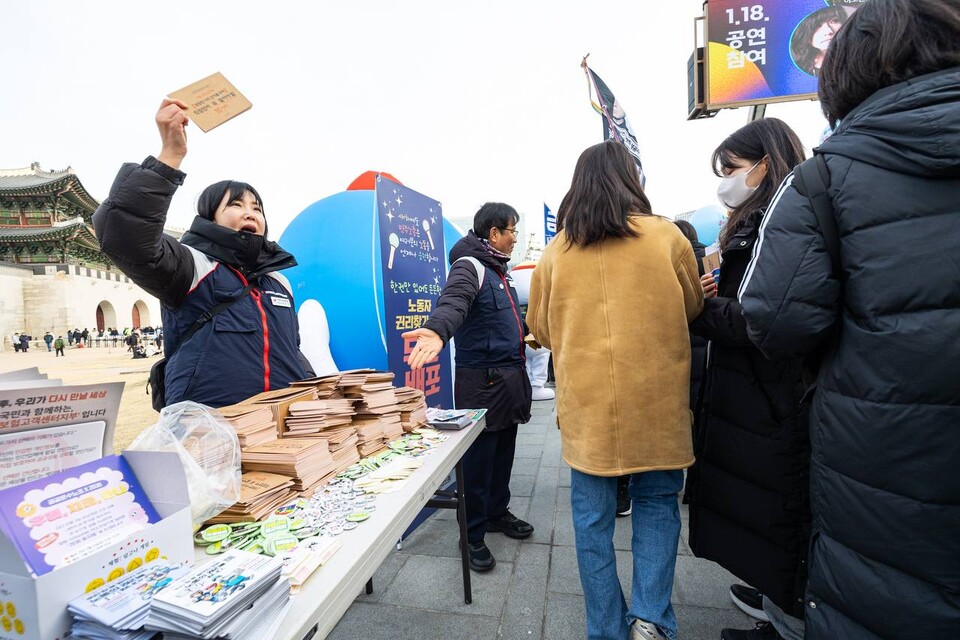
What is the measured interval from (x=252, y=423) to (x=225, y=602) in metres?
0.75

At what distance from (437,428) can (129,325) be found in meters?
45.4

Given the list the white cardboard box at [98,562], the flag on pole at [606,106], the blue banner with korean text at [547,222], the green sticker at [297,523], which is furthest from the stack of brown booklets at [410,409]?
the blue banner with korean text at [547,222]

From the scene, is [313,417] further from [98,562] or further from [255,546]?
[98,562]

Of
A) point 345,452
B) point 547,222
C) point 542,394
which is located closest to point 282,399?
point 345,452

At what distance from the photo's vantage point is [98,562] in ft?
2.34

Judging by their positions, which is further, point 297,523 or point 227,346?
point 227,346

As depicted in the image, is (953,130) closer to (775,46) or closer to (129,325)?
(775,46)

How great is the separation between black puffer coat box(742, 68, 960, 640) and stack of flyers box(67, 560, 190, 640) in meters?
1.37

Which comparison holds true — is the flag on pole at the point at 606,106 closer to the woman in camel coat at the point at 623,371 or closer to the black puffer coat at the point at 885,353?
the woman in camel coat at the point at 623,371

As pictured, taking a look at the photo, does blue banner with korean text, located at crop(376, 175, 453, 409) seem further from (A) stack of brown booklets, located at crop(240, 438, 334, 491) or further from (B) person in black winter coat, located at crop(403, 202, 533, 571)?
(A) stack of brown booklets, located at crop(240, 438, 334, 491)

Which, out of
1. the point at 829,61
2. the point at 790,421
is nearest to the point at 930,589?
the point at 790,421

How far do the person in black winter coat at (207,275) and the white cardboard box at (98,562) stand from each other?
2.41 feet

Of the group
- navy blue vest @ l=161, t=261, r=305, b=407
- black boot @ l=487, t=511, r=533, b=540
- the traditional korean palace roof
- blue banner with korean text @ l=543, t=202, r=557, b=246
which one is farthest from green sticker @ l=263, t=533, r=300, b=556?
the traditional korean palace roof

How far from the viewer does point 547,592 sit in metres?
2.13
